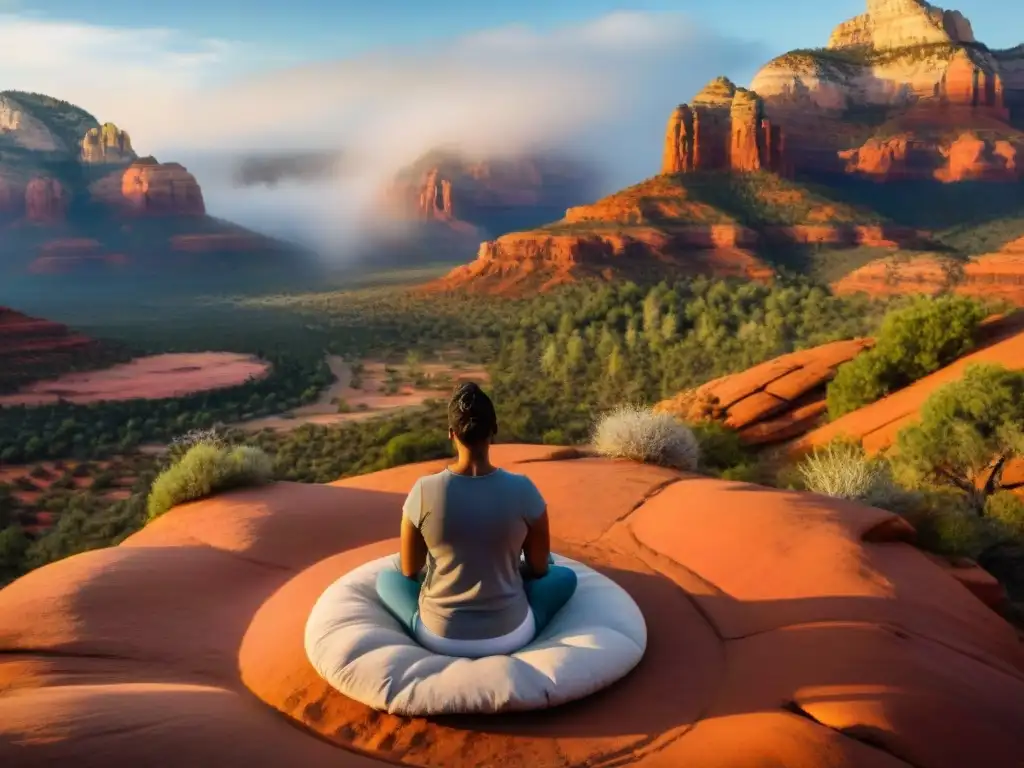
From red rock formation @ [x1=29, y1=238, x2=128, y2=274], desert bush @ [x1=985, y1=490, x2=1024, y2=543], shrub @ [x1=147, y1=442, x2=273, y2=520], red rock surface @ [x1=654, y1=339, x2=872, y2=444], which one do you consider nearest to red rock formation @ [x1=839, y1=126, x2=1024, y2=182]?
red rock surface @ [x1=654, y1=339, x2=872, y2=444]

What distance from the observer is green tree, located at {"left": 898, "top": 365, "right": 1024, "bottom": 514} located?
12.7m

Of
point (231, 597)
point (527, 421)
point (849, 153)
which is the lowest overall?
point (527, 421)

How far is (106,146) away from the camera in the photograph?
151875 mm

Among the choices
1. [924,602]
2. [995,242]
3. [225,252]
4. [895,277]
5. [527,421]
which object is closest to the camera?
[924,602]

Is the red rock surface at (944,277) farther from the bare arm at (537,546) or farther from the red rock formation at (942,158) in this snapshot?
the bare arm at (537,546)

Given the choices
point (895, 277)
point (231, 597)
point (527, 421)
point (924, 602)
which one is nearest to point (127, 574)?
point (231, 597)

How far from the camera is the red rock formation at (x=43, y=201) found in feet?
421

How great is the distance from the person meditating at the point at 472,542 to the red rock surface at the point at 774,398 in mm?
15750

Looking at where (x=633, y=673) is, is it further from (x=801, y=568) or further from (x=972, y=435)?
(x=972, y=435)

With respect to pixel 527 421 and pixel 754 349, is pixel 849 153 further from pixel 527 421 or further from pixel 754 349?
pixel 527 421

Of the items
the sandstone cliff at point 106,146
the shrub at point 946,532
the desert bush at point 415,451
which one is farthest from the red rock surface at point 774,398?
the sandstone cliff at point 106,146

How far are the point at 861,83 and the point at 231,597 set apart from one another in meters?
129

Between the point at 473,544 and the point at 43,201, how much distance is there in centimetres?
14981

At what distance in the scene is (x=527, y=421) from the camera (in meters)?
23.8
